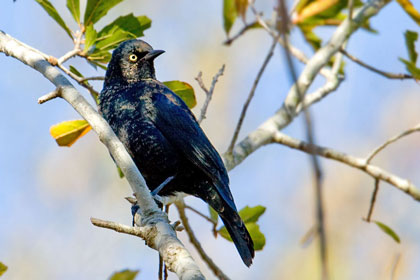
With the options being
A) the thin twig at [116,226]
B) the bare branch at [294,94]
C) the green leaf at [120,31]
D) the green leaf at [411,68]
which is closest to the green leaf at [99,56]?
the green leaf at [120,31]

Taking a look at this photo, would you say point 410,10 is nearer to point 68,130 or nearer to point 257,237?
point 257,237

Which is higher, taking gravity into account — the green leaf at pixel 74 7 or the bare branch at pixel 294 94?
the green leaf at pixel 74 7

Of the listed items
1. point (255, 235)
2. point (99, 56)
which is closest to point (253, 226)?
point (255, 235)

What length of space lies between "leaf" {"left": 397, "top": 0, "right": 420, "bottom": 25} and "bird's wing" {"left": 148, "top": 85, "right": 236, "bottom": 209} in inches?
71.2

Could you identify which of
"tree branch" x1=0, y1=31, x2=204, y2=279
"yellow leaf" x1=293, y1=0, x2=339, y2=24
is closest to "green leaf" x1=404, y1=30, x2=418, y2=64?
"yellow leaf" x1=293, y1=0, x2=339, y2=24

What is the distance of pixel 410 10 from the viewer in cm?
416

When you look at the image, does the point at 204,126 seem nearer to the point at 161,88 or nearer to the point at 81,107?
the point at 161,88

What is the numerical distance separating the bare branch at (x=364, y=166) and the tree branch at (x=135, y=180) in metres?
1.53

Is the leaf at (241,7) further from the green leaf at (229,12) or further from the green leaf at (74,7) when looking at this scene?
the green leaf at (74,7)

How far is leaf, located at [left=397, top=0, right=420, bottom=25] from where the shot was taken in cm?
414

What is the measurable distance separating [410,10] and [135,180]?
281cm

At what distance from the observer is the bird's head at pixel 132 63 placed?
4.14 m

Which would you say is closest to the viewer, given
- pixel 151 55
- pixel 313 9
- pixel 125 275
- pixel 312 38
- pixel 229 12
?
pixel 125 275

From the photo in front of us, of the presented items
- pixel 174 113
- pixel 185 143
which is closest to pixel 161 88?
pixel 174 113
